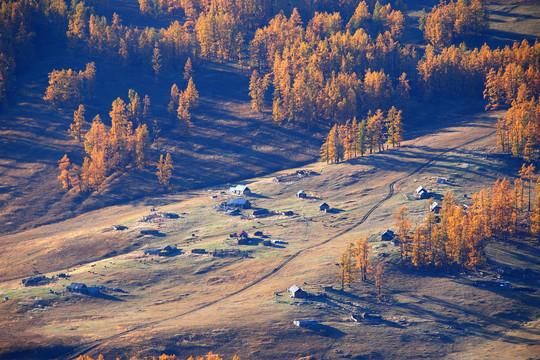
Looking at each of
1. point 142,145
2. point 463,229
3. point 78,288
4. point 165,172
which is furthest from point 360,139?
point 78,288

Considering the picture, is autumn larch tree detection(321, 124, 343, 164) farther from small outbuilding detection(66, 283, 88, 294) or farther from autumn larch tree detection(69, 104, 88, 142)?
small outbuilding detection(66, 283, 88, 294)

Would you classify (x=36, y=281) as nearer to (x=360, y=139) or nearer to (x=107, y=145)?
(x=107, y=145)

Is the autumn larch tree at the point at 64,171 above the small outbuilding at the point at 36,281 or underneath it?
above

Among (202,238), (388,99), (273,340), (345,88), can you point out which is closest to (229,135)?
(345,88)

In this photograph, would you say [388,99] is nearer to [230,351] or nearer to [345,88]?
[345,88]

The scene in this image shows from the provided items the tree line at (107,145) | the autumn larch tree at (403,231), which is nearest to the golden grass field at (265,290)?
the autumn larch tree at (403,231)

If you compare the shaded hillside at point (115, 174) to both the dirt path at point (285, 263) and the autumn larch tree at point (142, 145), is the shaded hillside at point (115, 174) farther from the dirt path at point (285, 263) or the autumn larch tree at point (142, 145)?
the dirt path at point (285, 263)
